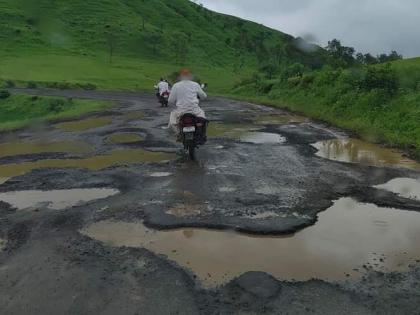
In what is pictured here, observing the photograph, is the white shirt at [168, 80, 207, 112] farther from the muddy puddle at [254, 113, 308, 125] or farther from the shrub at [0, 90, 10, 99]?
the shrub at [0, 90, 10, 99]

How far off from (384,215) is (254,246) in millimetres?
2346

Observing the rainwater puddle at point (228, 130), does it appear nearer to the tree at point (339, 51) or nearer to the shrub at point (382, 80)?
the shrub at point (382, 80)

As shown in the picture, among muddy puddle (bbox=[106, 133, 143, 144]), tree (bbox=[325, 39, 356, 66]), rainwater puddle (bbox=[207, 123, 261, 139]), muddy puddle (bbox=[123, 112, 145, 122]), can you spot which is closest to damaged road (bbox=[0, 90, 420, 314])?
muddy puddle (bbox=[106, 133, 143, 144])

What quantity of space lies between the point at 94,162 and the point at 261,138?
5143 millimetres

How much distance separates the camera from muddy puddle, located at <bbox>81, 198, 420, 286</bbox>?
5.15 metres

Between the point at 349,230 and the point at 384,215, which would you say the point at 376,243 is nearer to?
the point at 349,230

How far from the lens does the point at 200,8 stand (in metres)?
112

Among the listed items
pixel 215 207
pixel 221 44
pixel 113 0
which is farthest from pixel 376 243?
pixel 113 0

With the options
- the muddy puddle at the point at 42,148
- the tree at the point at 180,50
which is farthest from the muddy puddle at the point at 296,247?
the tree at the point at 180,50

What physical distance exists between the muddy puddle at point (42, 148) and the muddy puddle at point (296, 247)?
20.6 feet

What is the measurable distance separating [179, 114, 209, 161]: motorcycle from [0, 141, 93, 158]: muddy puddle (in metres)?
2.89

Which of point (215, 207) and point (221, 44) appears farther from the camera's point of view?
point (221, 44)

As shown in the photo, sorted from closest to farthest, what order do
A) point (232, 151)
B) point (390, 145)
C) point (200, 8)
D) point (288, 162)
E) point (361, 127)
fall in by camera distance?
point (288, 162), point (232, 151), point (390, 145), point (361, 127), point (200, 8)

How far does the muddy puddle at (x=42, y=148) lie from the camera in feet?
40.3
